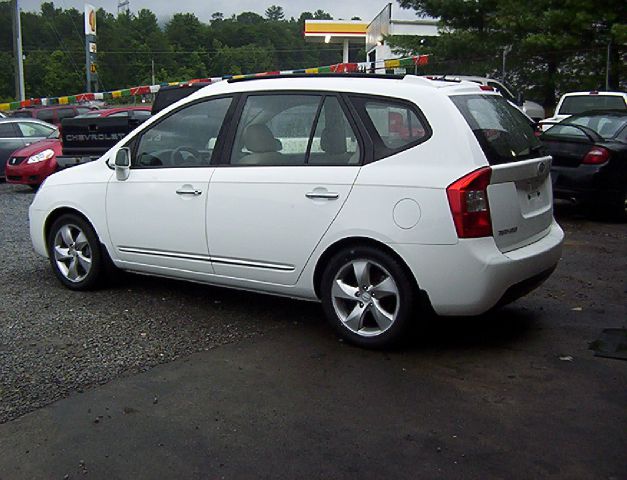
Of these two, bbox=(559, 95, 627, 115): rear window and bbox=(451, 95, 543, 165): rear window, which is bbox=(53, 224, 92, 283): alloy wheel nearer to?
bbox=(451, 95, 543, 165): rear window

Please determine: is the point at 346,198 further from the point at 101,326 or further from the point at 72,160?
the point at 72,160

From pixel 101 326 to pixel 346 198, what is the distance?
2.02 meters

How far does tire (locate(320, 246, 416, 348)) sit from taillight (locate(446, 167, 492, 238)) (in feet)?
1.56

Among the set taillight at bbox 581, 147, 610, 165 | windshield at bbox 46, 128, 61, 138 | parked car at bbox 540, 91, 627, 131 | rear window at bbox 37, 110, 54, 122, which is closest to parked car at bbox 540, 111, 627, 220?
taillight at bbox 581, 147, 610, 165

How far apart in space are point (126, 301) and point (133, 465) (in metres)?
2.79

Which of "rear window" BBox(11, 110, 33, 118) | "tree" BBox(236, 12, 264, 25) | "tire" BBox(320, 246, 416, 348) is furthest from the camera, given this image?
"tree" BBox(236, 12, 264, 25)

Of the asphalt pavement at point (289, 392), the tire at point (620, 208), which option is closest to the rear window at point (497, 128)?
the asphalt pavement at point (289, 392)

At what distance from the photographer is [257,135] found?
539 cm

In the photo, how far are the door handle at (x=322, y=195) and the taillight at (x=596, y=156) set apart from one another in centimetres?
585

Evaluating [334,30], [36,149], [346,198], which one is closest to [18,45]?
[36,149]

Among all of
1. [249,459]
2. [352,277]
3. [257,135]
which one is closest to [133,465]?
[249,459]

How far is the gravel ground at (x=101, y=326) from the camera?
14.6 feet

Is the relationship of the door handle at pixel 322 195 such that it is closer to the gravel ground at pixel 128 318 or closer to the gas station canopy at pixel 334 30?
the gravel ground at pixel 128 318

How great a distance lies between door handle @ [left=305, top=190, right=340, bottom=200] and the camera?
4871 mm
